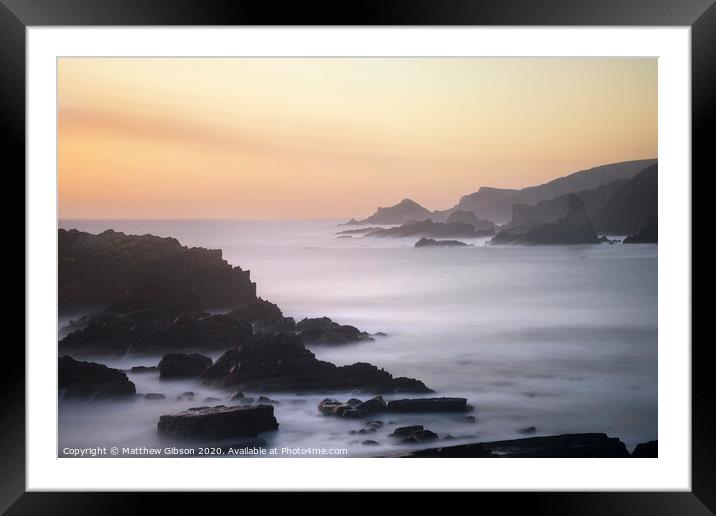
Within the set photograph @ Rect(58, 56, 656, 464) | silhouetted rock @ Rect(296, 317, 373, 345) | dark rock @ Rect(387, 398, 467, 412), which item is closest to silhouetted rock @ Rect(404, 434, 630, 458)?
photograph @ Rect(58, 56, 656, 464)

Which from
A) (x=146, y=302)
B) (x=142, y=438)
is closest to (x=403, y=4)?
(x=146, y=302)

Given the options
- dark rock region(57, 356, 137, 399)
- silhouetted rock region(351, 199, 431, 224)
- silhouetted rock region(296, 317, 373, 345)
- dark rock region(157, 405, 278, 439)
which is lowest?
dark rock region(157, 405, 278, 439)

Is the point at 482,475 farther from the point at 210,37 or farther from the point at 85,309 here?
the point at 210,37

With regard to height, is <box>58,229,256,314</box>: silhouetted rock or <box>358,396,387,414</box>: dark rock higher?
<box>58,229,256,314</box>: silhouetted rock

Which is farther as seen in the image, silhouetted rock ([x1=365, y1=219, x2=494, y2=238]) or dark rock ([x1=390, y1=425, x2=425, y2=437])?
silhouetted rock ([x1=365, y1=219, x2=494, y2=238])

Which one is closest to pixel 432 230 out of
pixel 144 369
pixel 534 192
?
pixel 534 192

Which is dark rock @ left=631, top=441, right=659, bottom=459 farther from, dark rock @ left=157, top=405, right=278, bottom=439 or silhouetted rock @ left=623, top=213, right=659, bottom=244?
dark rock @ left=157, top=405, right=278, bottom=439

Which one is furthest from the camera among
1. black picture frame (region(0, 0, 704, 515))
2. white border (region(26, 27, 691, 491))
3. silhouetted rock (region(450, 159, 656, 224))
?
silhouetted rock (region(450, 159, 656, 224))
